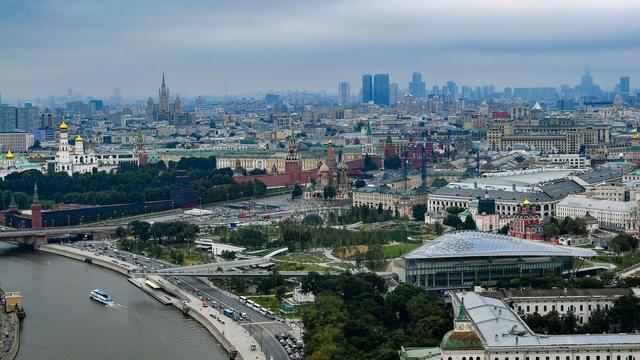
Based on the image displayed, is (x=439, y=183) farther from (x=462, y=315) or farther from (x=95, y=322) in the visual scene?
(x=462, y=315)

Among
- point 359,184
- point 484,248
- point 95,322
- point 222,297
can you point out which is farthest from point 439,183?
point 95,322

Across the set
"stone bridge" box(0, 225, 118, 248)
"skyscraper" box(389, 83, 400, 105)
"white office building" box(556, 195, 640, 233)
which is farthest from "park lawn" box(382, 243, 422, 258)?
"skyscraper" box(389, 83, 400, 105)

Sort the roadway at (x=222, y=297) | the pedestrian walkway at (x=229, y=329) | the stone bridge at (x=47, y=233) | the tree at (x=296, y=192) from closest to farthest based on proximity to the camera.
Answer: the pedestrian walkway at (x=229, y=329) < the roadway at (x=222, y=297) < the stone bridge at (x=47, y=233) < the tree at (x=296, y=192)

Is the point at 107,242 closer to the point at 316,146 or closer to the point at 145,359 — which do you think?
the point at 145,359

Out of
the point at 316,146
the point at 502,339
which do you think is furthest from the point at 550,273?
the point at 316,146

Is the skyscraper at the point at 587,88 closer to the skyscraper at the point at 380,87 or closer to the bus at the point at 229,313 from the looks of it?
the skyscraper at the point at 380,87

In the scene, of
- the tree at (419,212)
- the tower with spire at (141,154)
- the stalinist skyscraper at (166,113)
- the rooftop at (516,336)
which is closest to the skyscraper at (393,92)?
the stalinist skyscraper at (166,113)
